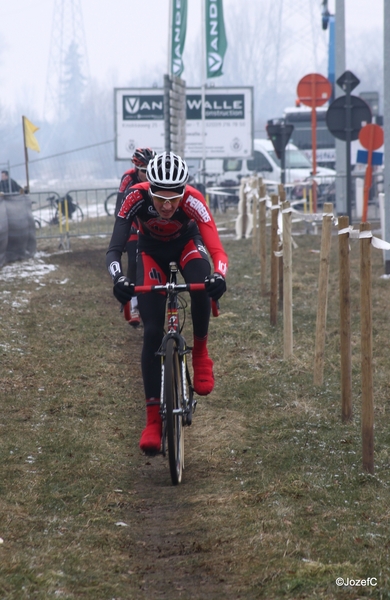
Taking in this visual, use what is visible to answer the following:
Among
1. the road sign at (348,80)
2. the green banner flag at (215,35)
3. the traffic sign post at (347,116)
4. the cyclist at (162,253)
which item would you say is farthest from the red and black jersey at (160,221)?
the green banner flag at (215,35)

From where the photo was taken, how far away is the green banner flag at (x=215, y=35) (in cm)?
2734

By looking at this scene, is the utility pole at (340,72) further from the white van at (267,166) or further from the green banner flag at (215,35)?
the white van at (267,166)

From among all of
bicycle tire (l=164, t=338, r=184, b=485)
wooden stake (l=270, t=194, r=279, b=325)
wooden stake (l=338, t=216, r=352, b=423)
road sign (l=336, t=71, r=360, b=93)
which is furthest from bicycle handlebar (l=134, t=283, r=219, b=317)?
road sign (l=336, t=71, r=360, b=93)

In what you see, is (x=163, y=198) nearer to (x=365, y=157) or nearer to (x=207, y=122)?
(x=365, y=157)

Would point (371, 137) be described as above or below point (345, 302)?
above

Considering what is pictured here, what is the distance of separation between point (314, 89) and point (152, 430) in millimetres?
16336

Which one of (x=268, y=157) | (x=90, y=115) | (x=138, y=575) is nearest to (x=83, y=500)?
(x=138, y=575)

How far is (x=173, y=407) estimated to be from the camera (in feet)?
16.5

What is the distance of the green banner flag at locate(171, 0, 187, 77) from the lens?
27.7 metres

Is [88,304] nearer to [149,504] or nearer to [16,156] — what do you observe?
[149,504]

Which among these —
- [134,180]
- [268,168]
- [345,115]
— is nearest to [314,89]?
[345,115]

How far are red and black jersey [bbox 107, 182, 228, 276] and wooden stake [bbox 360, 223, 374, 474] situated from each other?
3.10 feet

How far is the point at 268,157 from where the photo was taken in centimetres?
3225

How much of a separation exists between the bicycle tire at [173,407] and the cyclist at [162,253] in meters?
0.19
